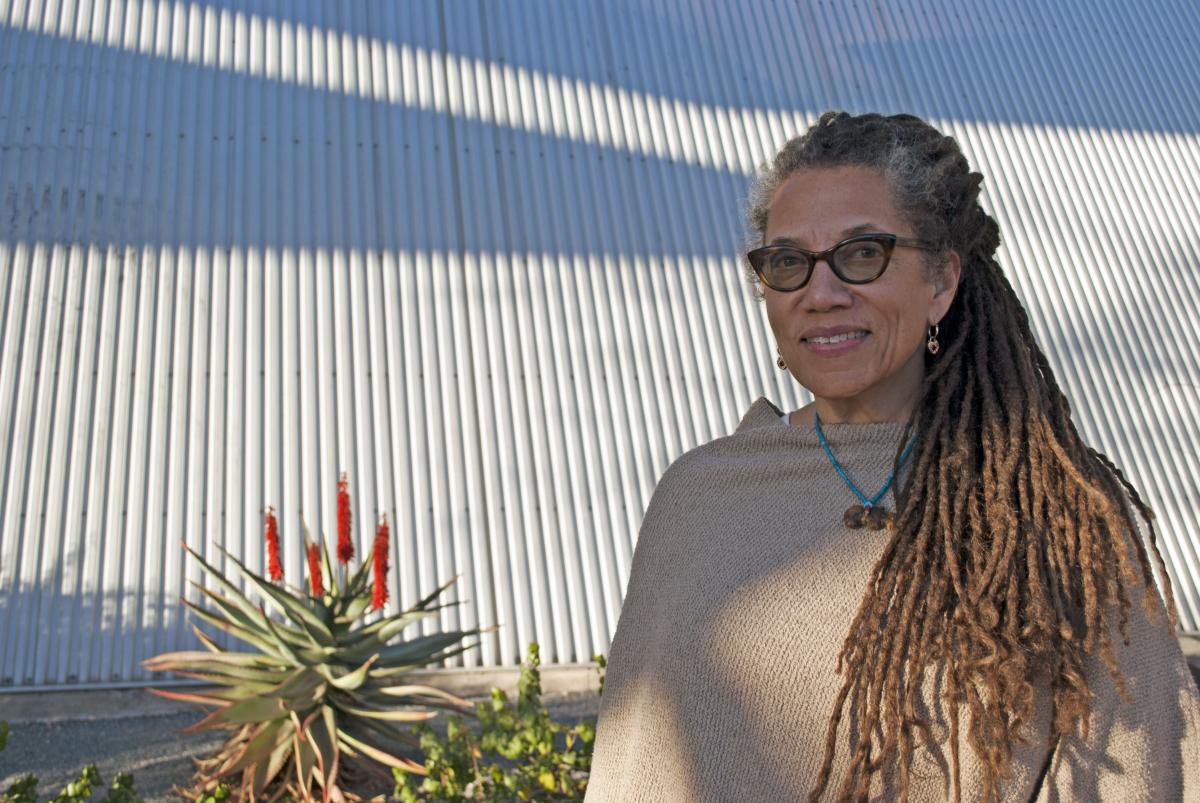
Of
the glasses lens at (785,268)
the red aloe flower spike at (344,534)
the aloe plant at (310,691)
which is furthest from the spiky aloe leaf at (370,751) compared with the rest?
the glasses lens at (785,268)

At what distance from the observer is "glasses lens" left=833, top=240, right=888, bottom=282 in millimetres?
1729

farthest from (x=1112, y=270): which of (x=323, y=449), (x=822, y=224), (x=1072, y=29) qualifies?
(x=822, y=224)

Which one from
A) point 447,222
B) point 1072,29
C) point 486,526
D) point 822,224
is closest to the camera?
point 822,224

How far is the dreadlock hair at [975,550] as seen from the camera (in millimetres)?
1524

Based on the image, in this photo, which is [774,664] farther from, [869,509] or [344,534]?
[344,534]

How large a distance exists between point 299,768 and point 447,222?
11.4 ft

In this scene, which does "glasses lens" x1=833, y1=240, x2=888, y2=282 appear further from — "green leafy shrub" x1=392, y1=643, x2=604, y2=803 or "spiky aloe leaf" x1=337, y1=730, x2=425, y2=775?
"spiky aloe leaf" x1=337, y1=730, x2=425, y2=775

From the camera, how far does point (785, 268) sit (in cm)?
180

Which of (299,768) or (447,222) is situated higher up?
(447,222)

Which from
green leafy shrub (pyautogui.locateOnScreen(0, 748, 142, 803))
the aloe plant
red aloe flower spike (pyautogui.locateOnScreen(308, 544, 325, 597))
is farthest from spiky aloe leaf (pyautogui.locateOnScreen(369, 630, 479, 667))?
green leafy shrub (pyautogui.locateOnScreen(0, 748, 142, 803))

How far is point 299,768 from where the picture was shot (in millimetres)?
4184

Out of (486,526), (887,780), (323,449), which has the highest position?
(323,449)

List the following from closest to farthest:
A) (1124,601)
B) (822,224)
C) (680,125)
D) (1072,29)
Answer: (1124,601) → (822,224) → (680,125) → (1072,29)

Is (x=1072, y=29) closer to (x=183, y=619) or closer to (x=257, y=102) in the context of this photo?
(x=257, y=102)
